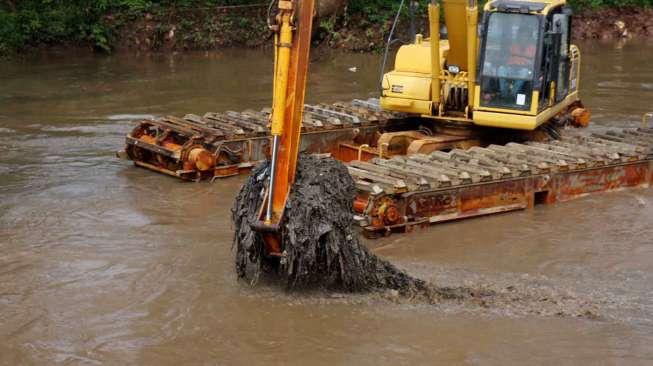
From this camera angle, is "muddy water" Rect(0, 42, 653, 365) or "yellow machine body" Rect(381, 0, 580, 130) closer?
"muddy water" Rect(0, 42, 653, 365)

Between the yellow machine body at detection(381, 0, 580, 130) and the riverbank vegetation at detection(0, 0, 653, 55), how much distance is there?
14093mm

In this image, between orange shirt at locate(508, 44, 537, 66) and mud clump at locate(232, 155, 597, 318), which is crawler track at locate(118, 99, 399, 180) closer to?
orange shirt at locate(508, 44, 537, 66)

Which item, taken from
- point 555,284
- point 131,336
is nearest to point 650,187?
point 555,284

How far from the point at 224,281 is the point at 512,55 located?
5.85 m

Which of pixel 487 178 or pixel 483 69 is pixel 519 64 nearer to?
pixel 483 69

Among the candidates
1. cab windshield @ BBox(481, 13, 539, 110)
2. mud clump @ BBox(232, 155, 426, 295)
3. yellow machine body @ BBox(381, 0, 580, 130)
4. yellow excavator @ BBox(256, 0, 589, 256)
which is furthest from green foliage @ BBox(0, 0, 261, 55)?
mud clump @ BBox(232, 155, 426, 295)

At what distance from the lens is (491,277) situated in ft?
33.1

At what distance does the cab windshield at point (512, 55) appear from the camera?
13.5 metres

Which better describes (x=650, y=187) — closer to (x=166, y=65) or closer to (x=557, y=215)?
(x=557, y=215)

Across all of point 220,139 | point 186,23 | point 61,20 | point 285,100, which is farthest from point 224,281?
point 186,23

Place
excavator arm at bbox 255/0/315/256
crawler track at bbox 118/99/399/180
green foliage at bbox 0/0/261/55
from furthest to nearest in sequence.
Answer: green foliage at bbox 0/0/261/55, crawler track at bbox 118/99/399/180, excavator arm at bbox 255/0/315/256

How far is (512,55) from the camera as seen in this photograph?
13.5 metres

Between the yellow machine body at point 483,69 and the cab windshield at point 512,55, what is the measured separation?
14 millimetres

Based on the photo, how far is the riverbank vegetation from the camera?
27047 millimetres
